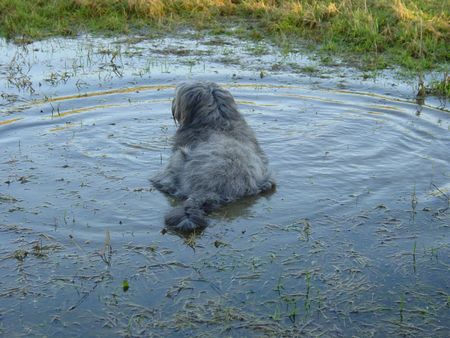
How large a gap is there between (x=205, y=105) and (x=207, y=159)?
1.26 metres

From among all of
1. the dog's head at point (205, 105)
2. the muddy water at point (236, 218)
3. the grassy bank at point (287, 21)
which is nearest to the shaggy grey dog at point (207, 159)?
the dog's head at point (205, 105)

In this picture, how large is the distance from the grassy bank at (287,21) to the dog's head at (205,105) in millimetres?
5277

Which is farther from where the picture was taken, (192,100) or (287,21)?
(287,21)

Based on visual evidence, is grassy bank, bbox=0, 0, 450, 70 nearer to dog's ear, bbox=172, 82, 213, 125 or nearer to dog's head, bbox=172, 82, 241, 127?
dog's head, bbox=172, 82, 241, 127

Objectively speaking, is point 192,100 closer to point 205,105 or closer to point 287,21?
point 205,105

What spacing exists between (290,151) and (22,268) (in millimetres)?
4301

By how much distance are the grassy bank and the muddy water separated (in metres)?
1.64

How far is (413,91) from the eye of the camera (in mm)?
11875

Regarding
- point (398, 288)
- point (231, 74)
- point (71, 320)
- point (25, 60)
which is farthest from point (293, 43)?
point (71, 320)

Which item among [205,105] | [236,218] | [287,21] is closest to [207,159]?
[236,218]

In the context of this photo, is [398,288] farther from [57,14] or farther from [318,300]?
[57,14]

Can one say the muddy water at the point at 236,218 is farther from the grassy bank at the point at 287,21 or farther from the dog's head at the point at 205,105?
the grassy bank at the point at 287,21

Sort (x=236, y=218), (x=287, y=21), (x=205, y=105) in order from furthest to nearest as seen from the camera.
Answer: (x=287, y=21), (x=205, y=105), (x=236, y=218)

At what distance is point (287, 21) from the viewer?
1579 cm
